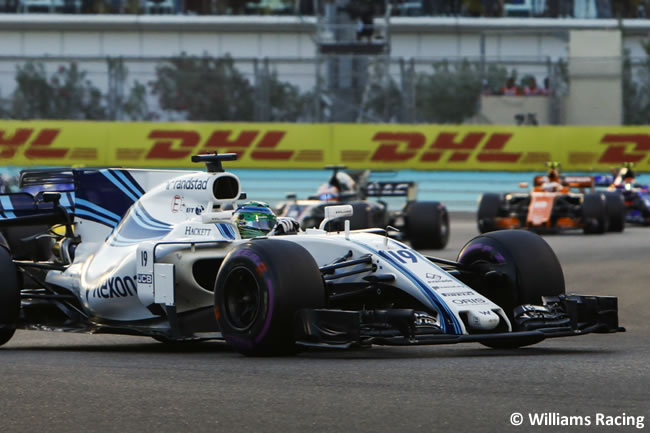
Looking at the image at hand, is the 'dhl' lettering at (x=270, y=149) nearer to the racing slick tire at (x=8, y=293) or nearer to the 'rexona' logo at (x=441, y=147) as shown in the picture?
the 'rexona' logo at (x=441, y=147)

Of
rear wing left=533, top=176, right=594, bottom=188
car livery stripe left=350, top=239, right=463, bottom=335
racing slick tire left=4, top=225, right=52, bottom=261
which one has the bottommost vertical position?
rear wing left=533, top=176, right=594, bottom=188

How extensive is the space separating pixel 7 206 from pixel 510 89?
941 inches

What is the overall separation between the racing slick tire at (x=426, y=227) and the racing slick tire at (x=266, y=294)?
13.1m

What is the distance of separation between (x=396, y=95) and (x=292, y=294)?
2538 cm

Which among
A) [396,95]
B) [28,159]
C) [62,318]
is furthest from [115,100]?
[62,318]

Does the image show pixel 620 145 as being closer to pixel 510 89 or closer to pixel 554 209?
pixel 510 89

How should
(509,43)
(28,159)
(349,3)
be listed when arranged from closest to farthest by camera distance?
(28,159) < (349,3) < (509,43)

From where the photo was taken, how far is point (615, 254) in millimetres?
19734

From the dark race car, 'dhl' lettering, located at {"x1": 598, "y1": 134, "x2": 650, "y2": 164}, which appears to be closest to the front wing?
the dark race car

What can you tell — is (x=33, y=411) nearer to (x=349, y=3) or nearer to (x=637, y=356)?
(x=637, y=356)

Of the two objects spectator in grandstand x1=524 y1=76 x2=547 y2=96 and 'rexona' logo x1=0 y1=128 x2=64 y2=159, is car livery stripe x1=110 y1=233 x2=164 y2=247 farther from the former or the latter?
spectator in grandstand x1=524 y1=76 x2=547 y2=96

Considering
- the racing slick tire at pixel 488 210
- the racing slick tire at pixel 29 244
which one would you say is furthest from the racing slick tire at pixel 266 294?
the racing slick tire at pixel 488 210

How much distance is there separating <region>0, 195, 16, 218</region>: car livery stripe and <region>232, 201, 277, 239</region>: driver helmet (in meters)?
2.40

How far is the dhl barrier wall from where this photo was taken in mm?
31859
